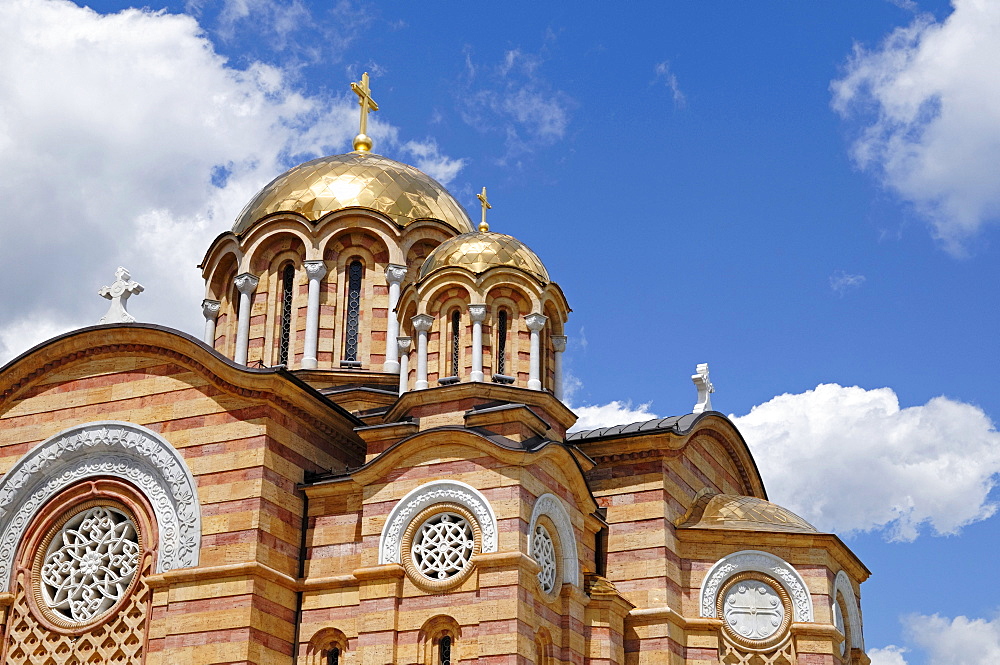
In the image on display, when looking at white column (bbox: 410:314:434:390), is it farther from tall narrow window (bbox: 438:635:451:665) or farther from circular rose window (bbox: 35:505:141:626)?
circular rose window (bbox: 35:505:141:626)

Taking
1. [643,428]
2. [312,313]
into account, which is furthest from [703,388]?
[312,313]

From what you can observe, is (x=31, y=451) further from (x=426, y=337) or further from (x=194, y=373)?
(x=426, y=337)

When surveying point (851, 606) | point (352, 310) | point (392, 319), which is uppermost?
point (352, 310)

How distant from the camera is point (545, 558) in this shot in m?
17.8

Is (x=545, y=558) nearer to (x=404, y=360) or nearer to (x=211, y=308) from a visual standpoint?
(x=404, y=360)

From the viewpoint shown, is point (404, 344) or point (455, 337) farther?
point (404, 344)

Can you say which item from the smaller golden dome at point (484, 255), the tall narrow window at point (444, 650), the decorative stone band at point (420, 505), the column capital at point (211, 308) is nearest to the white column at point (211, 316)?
the column capital at point (211, 308)

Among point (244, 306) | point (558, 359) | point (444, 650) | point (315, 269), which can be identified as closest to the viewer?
point (444, 650)

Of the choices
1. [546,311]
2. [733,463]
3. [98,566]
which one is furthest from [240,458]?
[733,463]

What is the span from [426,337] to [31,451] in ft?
19.7

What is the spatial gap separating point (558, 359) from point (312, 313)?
478 centimetres

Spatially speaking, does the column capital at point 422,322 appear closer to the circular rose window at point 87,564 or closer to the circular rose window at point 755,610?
the circular rose window at point 87,564

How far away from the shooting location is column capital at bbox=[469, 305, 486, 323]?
19.7m

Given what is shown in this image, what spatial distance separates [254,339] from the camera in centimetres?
2383
